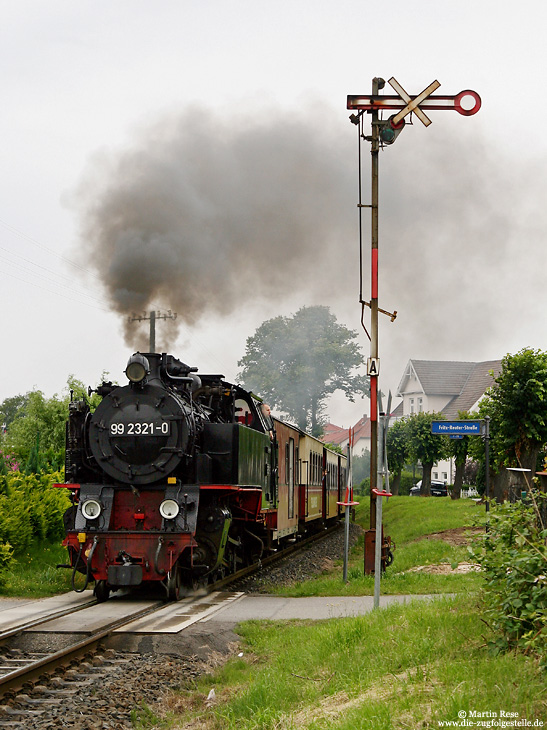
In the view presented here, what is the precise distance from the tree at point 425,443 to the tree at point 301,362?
1042cm

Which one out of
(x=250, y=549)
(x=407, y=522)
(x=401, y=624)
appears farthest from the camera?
(x=407, y=522)

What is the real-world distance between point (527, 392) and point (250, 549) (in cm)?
1175

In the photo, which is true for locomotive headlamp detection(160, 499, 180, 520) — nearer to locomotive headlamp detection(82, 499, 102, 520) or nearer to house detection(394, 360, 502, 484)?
locomotive headlamp detection(82, 499, 102, 520)

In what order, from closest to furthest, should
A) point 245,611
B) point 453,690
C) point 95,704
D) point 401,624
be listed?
1. point 453,690
2. point 95,704
3. point 401,624
4. point 245,611

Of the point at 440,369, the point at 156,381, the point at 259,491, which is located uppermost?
the point at 440,369

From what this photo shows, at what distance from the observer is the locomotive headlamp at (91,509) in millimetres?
11141

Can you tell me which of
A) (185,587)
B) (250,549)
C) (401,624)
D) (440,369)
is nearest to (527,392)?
(250,549)

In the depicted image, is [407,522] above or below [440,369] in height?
below

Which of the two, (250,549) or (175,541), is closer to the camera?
(175,541)

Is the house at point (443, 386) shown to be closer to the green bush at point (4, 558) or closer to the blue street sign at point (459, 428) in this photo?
the blue street sign at point (459, 428)

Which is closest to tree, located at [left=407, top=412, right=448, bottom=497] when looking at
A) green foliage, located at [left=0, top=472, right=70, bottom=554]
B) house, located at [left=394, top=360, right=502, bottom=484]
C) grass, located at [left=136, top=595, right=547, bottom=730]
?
house, located at [left=394, top=360, right=502, bottom=484]

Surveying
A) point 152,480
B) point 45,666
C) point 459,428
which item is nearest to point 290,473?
point 459,428

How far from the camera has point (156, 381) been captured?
11578mm

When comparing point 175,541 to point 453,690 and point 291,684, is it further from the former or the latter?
point 453,690
